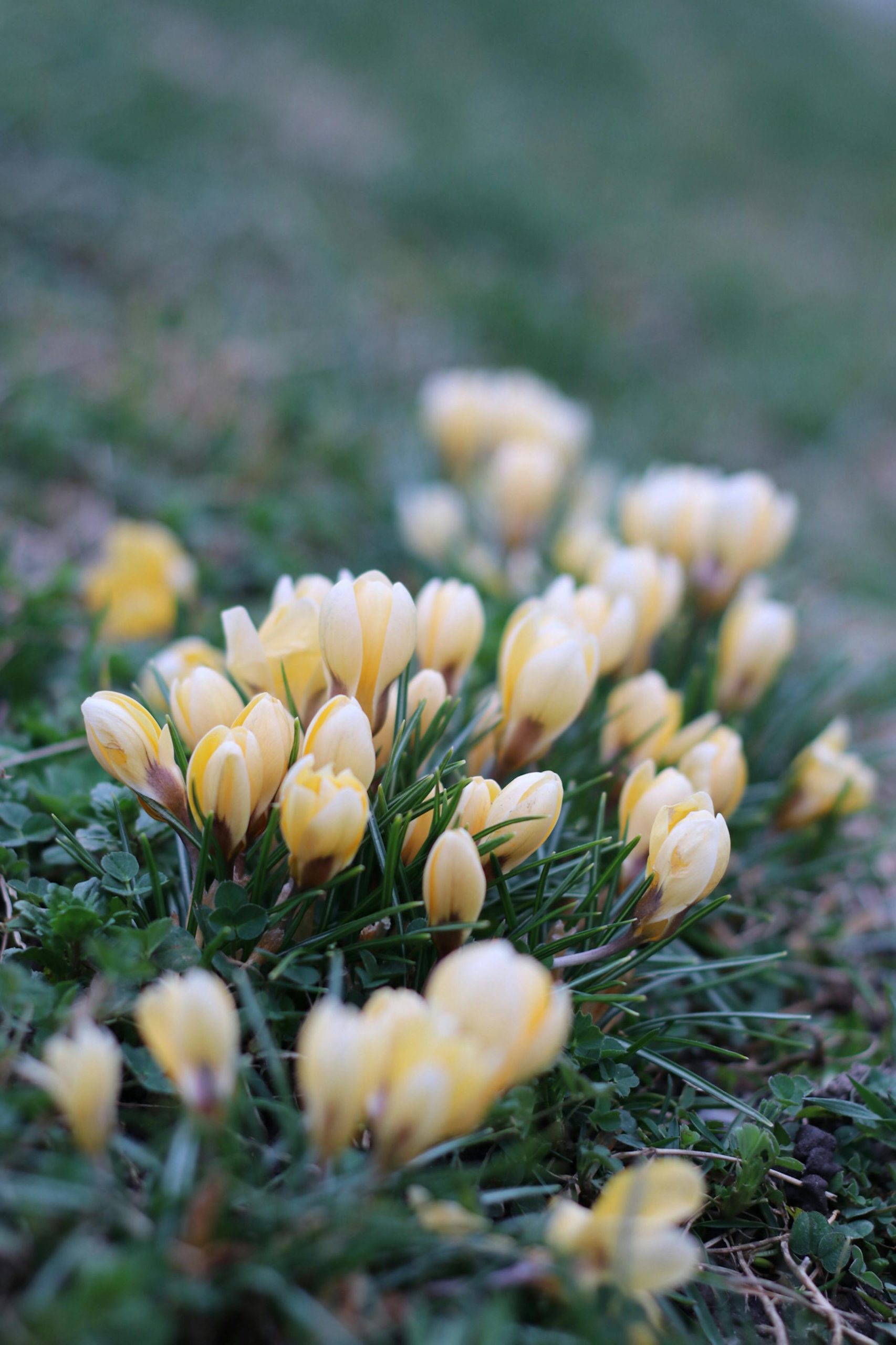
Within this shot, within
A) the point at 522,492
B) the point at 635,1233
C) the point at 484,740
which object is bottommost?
the point at 635,1233

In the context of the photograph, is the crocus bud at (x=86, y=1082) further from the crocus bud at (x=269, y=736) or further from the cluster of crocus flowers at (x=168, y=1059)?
the crocus bud at (x=269, y=736)

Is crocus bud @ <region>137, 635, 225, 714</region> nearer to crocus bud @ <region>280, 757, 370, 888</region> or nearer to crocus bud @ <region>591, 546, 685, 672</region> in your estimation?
crocus bud @ <region>280, 757, 370, 888</region>

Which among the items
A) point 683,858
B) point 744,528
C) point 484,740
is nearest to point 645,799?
point 683,858

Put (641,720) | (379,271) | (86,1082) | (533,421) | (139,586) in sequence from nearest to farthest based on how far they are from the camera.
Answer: (86,1082) → (641,720) → (139,586) → (533,421) → (379,271)

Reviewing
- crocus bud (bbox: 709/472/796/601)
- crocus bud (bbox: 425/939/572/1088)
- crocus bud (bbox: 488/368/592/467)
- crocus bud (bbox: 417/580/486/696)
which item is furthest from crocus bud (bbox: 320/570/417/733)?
crocus bud (bbox: 488/368/592/467)

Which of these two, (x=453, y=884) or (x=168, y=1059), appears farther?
(x=453, y=884)

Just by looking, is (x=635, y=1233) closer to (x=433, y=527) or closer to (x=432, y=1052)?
(x=432, y=1052)
